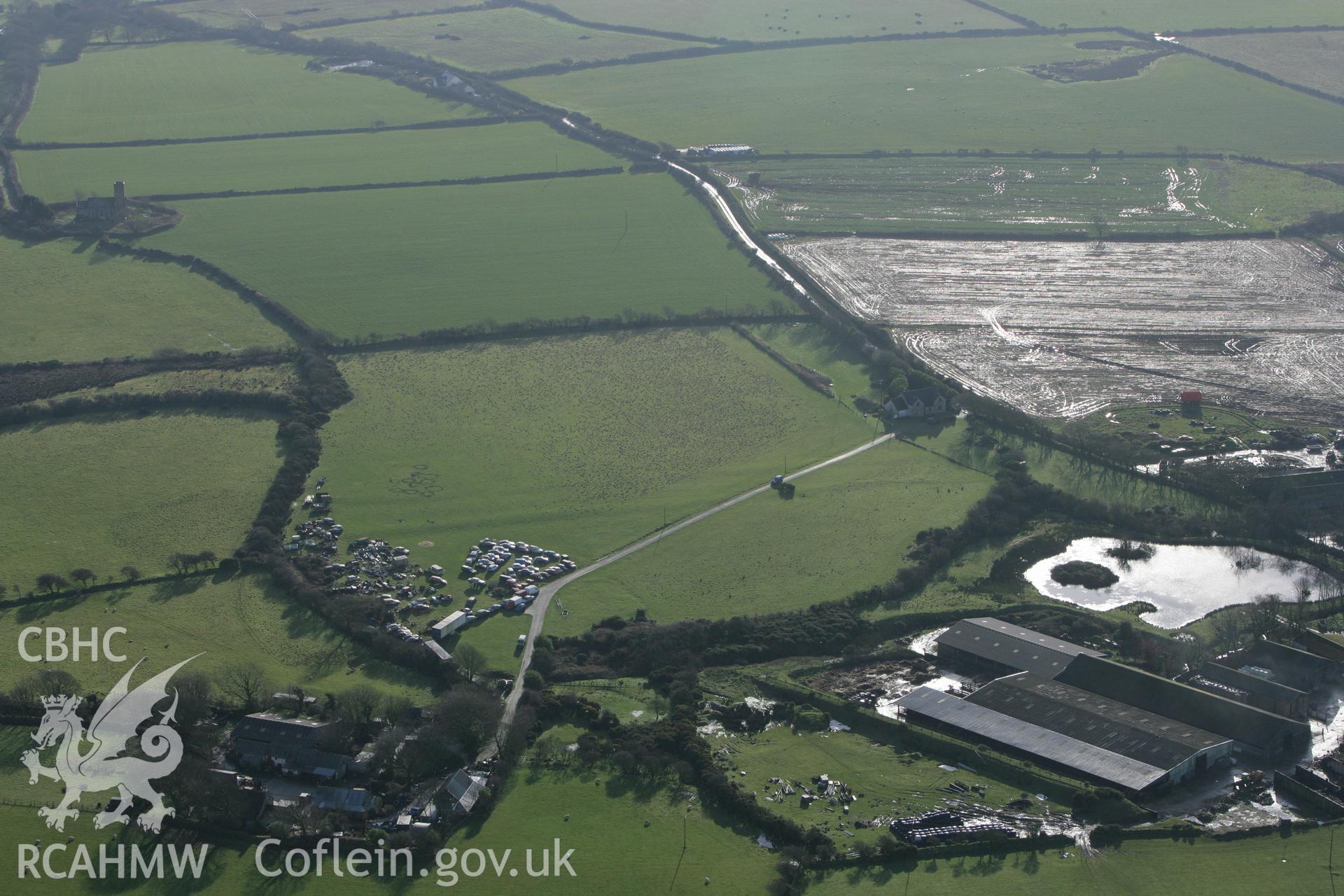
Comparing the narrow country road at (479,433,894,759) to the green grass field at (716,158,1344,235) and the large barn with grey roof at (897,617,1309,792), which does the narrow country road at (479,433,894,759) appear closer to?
the large barn with grey roof at (897,617,1309,792)

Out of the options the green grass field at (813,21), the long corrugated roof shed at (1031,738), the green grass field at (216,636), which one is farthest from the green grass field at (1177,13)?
the green grass field at (216,636)

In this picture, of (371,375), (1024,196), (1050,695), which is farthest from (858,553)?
(1024,196)

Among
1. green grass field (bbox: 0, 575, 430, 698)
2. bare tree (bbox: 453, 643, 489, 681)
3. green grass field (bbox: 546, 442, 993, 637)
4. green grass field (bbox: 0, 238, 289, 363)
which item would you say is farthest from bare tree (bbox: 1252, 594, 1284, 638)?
green grass field (bbox: 0, 238, 289, 363)

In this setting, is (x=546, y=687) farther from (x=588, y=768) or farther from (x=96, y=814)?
(x=96, y=814)

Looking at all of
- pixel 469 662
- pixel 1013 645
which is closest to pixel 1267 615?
pixel 1013 645

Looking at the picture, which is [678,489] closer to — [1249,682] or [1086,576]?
[1086,576]

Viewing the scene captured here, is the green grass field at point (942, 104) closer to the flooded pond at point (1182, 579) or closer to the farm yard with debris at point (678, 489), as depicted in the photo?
the farm yard with debris at point (678, 489)

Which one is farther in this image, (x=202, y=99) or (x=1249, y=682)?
(x=202, y=99)
